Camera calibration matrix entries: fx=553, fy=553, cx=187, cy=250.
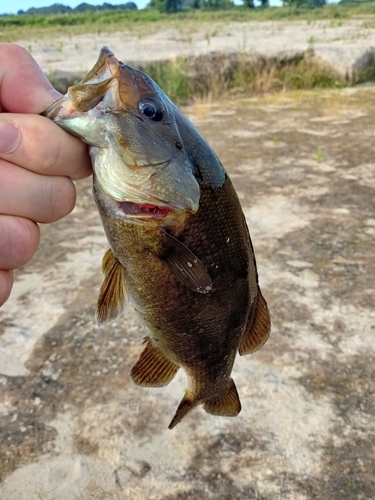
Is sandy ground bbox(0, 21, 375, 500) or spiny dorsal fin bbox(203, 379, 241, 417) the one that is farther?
sandy ground bbox(0, 21, 375, 500)

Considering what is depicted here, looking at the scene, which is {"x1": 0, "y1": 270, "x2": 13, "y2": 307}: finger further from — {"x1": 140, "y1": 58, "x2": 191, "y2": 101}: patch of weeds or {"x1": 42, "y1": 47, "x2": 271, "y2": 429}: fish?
{"x1": 140, "y1": 58, "x2": 191, "y2": 101}: patch of weeds

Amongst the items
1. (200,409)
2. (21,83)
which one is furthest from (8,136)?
(200,409)

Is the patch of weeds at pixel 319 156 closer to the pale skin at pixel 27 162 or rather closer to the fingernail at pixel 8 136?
the pale skin at pixel 27 162

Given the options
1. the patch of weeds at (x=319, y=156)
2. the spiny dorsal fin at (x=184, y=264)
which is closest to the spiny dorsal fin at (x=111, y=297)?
the spiny dorsal fin at (x=184, y=264)

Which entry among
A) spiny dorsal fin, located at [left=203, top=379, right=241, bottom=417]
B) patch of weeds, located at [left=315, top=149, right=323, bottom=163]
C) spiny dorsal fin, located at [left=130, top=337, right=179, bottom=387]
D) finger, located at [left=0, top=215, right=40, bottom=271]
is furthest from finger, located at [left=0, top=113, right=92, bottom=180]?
patch of weeds, located at [left=315, top=149, right=323, bottom=163]

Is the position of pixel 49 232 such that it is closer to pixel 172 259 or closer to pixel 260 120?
pixel 172 259
